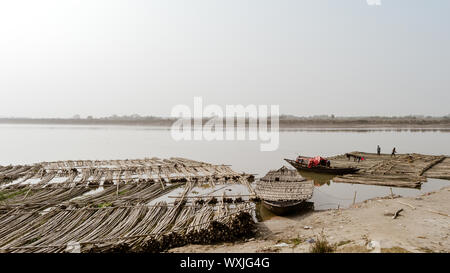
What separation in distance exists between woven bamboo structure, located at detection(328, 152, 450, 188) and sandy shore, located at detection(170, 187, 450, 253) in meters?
4.72

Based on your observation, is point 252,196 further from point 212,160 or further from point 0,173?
point 0,173

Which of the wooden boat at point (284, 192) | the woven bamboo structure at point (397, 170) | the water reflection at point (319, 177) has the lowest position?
the water reflection at point (319, 177)

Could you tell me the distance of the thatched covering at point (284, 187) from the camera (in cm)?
1208

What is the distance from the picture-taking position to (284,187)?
13852mm

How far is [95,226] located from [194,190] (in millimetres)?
7003

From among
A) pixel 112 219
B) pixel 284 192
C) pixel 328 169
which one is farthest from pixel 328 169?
pixel 112 219

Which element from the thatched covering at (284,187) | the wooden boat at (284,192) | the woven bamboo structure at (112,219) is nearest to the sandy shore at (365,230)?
the wooden boat at (284,192)

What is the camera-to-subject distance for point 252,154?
2980 centimetres

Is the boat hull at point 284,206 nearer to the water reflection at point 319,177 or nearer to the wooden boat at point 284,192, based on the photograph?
the wooden boat at point 284,192

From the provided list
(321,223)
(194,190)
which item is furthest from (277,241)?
(194,190)

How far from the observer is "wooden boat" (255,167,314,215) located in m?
11.2

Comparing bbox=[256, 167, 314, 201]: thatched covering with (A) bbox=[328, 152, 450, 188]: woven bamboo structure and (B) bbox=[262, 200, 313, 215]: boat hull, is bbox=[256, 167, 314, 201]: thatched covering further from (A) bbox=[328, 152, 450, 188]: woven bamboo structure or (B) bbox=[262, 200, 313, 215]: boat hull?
(A) bbox=[328, 152, 450, 188]: woven bamboo structure

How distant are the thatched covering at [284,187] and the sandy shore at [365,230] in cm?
118
